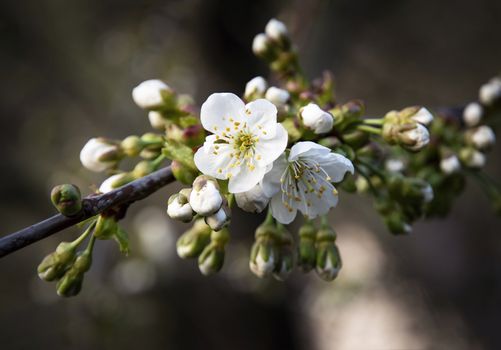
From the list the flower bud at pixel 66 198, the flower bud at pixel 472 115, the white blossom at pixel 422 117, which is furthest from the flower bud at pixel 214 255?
the flower bud at pixel 472 115

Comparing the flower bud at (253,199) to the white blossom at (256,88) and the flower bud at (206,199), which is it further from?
the white blossom at (256,88)

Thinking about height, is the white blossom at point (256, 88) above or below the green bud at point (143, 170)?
above

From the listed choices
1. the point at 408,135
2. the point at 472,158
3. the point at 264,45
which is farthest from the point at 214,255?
the point at 472,158

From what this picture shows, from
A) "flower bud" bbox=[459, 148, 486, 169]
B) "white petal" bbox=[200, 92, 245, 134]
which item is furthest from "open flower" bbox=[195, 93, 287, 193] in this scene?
"flower bud" bbox=[459, 148, 486, 169]

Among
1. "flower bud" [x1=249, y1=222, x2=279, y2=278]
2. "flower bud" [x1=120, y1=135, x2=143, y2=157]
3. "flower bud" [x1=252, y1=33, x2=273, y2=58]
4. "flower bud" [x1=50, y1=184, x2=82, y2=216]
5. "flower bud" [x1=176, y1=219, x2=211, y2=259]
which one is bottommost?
"flower bud" [x1=249, y1=222, x2=279, y2=278]

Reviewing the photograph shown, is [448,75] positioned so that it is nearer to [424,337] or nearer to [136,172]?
[424,337]

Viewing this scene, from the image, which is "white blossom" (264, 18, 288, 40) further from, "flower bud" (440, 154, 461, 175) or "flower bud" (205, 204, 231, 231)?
"flower bud" (205, 204, 231, 231)
